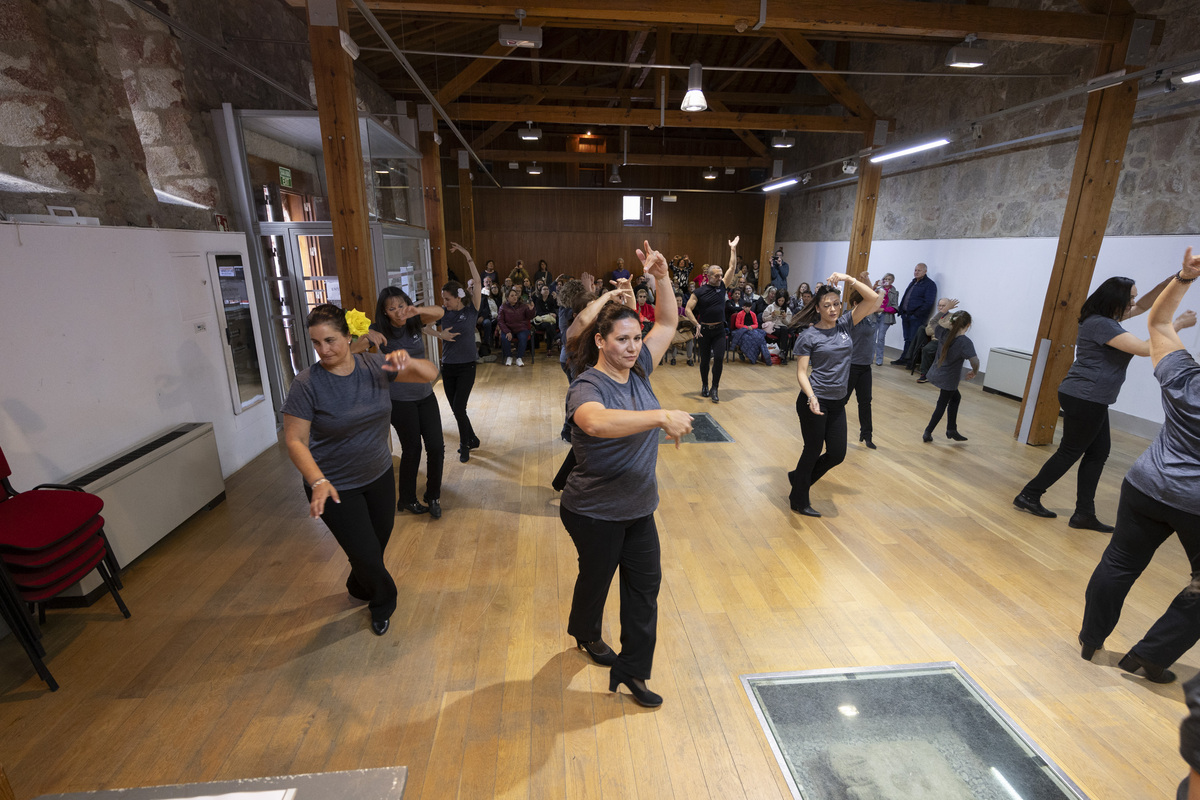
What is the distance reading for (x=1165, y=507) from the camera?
7.53 feet

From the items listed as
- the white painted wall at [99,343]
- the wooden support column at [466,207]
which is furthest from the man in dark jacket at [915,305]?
the white painted wall at [99,343]

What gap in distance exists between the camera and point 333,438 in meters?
2.48

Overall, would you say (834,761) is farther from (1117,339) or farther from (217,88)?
(217,88)

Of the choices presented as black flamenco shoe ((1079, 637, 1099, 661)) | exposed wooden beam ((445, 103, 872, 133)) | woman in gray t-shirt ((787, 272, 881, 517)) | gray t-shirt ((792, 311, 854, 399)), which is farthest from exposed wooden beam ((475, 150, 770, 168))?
black flamenco shoe ((1079, 637, 1099, 661))

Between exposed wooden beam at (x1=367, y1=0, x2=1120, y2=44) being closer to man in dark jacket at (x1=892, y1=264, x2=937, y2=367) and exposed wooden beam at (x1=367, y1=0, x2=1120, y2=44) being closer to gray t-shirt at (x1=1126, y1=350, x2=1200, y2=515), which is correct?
man in dark jacket at (x1=892, y1=264, x2=937, y2=367)

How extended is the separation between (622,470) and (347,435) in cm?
132

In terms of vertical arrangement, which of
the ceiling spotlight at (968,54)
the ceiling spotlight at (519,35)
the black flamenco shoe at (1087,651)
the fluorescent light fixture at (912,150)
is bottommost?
the black flamenco shoe at (1087,651)

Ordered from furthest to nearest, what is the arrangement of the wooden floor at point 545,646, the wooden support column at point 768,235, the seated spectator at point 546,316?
the wooden support column at point 768,235, the seated spectator at point 546,316, the wooden floor at point 545,646

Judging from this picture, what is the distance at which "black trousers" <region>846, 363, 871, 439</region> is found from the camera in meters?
5.25

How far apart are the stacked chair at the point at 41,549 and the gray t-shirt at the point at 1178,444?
4814 millimetres

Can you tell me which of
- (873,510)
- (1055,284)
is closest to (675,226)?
(1055,284)

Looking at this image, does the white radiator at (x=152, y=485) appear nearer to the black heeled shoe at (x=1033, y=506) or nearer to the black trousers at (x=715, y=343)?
the black trousers at (x=715, y=343)

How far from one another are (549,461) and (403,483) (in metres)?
1.49

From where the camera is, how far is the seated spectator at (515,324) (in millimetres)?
9328
